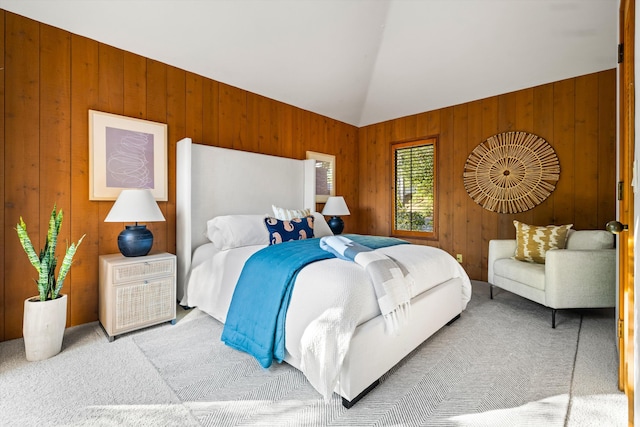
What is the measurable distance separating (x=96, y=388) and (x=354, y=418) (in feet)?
4.82

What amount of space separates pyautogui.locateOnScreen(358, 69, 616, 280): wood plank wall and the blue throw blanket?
108 inches

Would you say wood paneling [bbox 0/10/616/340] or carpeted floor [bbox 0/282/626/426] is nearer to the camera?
carpeted floor [bbox 0/282/626/426]

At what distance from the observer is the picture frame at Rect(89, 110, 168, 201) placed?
263 cm

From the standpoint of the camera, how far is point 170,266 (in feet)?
8.51

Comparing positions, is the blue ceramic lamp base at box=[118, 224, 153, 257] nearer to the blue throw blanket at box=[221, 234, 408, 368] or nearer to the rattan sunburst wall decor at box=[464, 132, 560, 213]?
the blue throw blanket at box=[221, 234, 408, 368]

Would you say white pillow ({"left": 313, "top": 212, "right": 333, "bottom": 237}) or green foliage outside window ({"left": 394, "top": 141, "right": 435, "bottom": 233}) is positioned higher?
green foliage outside window ({"left": 394, "top": 141, "right": 435, "bottom": 233})

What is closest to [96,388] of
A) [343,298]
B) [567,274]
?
[343,298]

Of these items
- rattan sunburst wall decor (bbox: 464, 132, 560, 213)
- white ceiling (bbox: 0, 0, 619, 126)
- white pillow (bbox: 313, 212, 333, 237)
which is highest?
white ceiling (bbox: 0, 0, 619, 126)

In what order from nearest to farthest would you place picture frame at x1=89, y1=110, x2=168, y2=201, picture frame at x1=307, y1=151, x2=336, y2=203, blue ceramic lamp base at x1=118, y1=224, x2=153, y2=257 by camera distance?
1. blue ceramic lamp base at x1=118, y1=224, x2=153, y2=257
2. picture frame at x1=89, y1=110, x2=168, y2=201
3. picture frame at x1=307, y1=151, x2=336, y2=203

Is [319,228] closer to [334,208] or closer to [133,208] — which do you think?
[334,208]

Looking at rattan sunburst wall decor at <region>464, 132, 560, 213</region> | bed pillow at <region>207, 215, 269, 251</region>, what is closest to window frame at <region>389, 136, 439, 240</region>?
rattan sunburst wall decor at <region>464, 132, 560, 213</region>

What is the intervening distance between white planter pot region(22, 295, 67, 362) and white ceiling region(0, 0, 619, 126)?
219cm

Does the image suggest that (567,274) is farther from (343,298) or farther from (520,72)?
(520,72)

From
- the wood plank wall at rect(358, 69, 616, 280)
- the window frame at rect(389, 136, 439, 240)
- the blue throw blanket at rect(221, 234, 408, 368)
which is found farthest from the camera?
the window frame at rect(389, 136, 439, 240)
